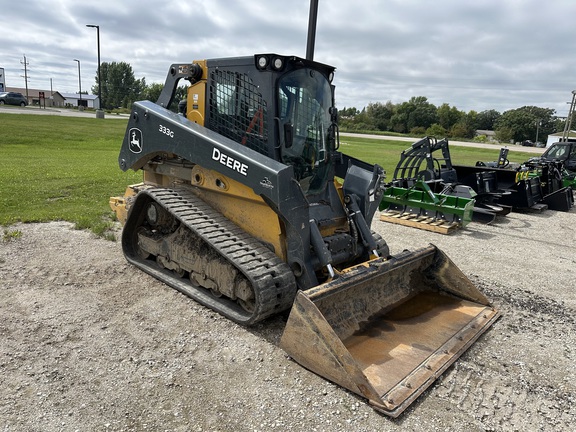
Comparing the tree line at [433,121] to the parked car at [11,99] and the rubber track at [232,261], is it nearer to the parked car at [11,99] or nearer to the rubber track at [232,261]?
the parked car at [11,99]

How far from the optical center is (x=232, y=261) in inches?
161

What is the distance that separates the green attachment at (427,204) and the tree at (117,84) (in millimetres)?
80983

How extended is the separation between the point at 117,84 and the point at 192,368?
301 ft

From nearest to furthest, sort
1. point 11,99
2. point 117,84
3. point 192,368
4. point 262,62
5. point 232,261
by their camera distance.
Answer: point 192,368, point 232,261, point 262,62, point 11,99, point 117,84

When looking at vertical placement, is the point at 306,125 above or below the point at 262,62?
below

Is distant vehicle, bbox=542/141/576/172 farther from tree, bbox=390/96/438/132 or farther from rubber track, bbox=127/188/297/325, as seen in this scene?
tree, bbox=390/96/438/132

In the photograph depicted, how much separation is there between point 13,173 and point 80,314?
890 centimetres

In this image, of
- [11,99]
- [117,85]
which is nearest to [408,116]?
[117,85]

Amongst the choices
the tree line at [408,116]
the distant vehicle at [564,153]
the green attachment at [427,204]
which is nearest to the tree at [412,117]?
the tree line at [408,116]

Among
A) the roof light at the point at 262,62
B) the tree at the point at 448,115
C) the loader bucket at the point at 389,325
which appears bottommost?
the loader bucket at the point at 389,325

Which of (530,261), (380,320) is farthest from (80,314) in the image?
(530,261)

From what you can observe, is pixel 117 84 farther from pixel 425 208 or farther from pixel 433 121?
pixel 425 208

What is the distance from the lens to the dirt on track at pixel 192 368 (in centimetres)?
305

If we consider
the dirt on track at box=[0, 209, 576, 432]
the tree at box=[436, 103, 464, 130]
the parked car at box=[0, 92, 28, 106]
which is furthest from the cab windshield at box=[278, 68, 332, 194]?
the tree at box=[436, 103, 464, 130]
